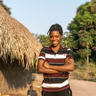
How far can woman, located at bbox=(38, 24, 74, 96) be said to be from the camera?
143cm

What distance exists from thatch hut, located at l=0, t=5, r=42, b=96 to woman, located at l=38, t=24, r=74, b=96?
9.14ft

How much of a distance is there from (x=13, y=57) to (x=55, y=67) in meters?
3.24

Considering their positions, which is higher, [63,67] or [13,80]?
[63,67]

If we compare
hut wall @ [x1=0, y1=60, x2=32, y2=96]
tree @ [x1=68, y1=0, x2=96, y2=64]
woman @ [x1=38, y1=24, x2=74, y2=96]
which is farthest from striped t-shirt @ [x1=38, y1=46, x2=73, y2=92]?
tree @ [x1=68, y1=0, x2=96, y2=64]

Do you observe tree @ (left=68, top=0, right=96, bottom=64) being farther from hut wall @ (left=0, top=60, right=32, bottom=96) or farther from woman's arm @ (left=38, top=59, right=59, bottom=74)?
woman's arm @ (left=38, top=59, right=59, bottom=74)

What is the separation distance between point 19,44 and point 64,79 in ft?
10.8

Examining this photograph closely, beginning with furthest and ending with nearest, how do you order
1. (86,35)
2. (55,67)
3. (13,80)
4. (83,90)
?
(86,35) → (83,90) → (13,80) → (55,67)

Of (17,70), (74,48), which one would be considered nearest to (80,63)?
(74,48)

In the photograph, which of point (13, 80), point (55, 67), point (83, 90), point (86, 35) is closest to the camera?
point (55, 67)

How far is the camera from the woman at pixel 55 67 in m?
1.43

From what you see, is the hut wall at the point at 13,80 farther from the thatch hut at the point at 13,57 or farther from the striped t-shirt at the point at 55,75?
the striped t-shirt at the point at 55,75

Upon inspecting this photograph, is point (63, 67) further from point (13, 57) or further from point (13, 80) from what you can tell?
point (13, 80)

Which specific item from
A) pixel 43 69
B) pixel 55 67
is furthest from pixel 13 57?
pixel 55 67

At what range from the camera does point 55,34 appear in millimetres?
1502
